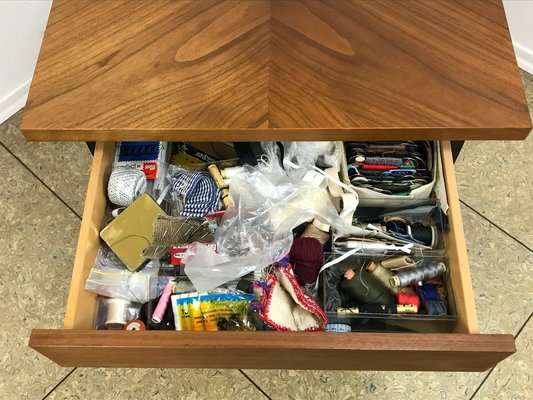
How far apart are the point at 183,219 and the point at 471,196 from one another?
65 cm

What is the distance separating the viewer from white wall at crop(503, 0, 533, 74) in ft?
4.14

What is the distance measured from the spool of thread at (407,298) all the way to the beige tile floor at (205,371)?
23 cm

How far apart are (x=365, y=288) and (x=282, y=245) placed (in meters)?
0.14

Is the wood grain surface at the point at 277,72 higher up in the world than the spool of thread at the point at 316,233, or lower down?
higher up

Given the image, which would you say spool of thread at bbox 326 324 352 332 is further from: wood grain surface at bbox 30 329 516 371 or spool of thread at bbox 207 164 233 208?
spool of thread at bbox 207 164 233 208

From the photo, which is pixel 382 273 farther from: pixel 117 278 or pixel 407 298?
pixel 117 278

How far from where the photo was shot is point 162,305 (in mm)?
864

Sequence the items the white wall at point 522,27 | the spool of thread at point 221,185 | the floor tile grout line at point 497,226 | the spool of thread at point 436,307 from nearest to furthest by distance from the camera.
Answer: the spool of thread at point 436,307, the spool of thread at point 221,185, the floor tile grout line at point 497,226, the white wall at point 522,27

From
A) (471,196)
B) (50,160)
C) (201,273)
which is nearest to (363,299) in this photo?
(201,273)

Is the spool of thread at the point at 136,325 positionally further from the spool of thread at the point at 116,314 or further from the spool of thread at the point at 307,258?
the spool of thread at the point at 307,258

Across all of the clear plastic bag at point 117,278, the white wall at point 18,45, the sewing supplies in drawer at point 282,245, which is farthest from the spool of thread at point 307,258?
the white wall at point 18,45

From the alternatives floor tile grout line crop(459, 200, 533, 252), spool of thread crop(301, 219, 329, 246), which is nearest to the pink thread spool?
spool of thread crop(301, 219, 329, 246)

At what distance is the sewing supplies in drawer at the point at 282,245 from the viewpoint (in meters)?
0.86

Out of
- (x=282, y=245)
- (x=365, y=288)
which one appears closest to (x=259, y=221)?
(x=282, y=245)
